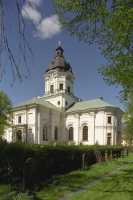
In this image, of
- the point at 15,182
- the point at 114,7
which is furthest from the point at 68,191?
the point at 114,7

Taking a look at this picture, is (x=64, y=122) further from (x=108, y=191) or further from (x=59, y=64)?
(x=108, y=191)

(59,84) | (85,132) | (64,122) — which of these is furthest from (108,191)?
(59,84)

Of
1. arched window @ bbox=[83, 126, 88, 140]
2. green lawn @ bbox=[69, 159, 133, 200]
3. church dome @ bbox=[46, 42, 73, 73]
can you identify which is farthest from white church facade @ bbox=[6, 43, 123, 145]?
green lawn @ bbox=[69, 159, 133, 200]

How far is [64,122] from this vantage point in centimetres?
3275

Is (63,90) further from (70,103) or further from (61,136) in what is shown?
(61,136)

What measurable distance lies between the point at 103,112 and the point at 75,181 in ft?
74.6

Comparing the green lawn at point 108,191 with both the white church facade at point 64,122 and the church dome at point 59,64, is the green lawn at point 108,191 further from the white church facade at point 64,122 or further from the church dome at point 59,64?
the church dome at point 59,64

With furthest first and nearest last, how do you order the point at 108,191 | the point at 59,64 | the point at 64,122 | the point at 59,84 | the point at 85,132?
the point at 59,64, the point at 59,84, the point at 64,122, the point at 85,132, the point at 108,191

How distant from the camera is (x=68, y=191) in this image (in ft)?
19.1

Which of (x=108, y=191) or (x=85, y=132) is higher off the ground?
(x=108, y=191)

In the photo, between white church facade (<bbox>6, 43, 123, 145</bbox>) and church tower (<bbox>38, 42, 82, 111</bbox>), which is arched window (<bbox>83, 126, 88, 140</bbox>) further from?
church tower (<bbox>38, 42, 82, 111</bbox>)

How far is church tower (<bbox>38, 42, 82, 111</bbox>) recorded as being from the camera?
3476 centimetres

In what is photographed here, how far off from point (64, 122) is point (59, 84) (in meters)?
9.88

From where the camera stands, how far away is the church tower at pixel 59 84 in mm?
34759
